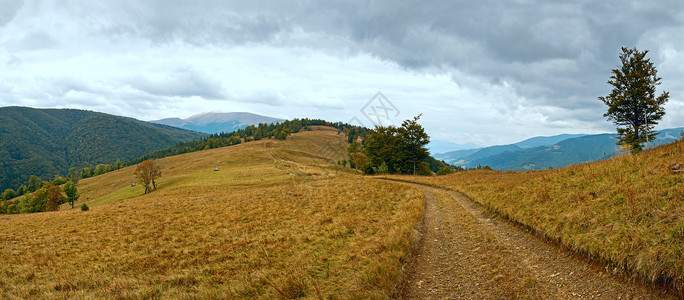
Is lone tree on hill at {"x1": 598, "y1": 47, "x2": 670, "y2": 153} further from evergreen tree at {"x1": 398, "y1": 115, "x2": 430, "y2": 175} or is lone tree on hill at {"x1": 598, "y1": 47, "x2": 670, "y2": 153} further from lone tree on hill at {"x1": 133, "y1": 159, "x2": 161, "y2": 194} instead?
lone tree on hill at {"x1": 133, "y1": 159, "x2": 161, "y2": 194}

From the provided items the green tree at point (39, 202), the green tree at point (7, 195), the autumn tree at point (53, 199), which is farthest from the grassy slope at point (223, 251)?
the green tree at point (7, 195)

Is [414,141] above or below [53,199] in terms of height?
above

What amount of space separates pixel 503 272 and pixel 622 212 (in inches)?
163

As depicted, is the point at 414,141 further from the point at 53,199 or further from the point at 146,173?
the point at 53,199

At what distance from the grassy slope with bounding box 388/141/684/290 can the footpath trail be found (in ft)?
1.36

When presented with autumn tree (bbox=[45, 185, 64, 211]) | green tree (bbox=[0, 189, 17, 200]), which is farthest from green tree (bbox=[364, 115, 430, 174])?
green tree (bbox=[0, 189, 17, 200])

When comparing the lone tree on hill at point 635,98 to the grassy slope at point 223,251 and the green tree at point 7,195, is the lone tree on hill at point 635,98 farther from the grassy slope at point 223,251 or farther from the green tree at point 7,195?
the green tree at point 7,195

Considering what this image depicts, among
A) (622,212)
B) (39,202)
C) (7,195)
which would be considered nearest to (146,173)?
(39,202)

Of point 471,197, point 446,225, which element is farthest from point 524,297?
point 471,197

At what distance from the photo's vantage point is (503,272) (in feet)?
24.8

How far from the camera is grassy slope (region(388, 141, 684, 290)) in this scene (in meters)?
5.91

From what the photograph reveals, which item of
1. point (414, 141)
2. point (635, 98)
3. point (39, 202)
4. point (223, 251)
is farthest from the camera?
point (39, 202)

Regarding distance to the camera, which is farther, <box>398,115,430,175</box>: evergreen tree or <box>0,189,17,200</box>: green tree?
<box>0,189,17,200</box>: green tree

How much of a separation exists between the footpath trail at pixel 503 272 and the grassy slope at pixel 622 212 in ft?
1.36
